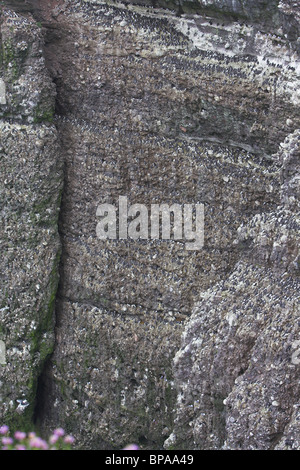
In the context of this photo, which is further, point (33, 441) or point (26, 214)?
point (26, 214)

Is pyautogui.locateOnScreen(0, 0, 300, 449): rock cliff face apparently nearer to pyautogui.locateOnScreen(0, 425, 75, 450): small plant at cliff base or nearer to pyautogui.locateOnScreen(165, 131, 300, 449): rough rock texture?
pyautogui.locateOnScreen(165, 131, 300, 449): rough rock texture

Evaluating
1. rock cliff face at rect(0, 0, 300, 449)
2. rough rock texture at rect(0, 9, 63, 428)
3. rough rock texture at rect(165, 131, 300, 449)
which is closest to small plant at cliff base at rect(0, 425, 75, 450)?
rock cliff face at rect(0, 0, 300, 449)

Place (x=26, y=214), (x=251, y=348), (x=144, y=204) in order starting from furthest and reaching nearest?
(x=26, y=214) → (x=144, y=204) → (x=251, y=348)

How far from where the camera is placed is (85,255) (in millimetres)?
7504

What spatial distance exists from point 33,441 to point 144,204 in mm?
2962

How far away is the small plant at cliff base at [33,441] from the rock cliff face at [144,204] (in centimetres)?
51

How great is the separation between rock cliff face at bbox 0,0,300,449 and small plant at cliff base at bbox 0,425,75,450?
51 centimetres

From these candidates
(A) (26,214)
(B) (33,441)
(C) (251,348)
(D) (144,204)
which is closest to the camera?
(B) (33,441)

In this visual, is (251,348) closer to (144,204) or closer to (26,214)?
(144,204)

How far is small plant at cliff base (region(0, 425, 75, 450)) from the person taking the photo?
196 inches

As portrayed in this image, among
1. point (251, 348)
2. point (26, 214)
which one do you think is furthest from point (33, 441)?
point (26, 214)

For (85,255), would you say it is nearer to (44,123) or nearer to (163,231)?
(163,231)

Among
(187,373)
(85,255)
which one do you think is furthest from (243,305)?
(85,255)

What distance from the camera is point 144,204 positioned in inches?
287
